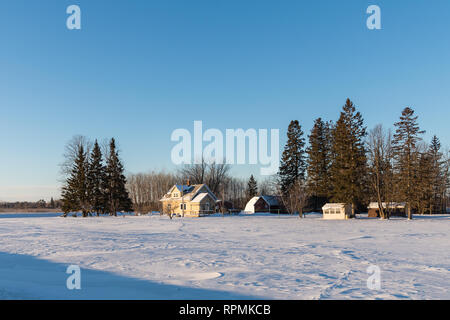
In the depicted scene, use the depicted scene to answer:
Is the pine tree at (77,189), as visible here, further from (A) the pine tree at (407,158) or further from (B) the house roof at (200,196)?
(A) the pine tree at (407,158)

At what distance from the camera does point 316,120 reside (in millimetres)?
58344

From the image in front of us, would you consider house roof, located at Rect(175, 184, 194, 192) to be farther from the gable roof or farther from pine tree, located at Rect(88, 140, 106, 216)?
pine tree, located at Rect(88, 140, 106, 216)

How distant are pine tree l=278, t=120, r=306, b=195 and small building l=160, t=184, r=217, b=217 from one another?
48.1 ft

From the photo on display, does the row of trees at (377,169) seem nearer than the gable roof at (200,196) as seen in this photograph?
Yes

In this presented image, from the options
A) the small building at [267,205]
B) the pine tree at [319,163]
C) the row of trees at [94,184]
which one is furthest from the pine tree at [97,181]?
the pine tree at [319,163]

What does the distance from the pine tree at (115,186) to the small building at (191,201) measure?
6.79 m

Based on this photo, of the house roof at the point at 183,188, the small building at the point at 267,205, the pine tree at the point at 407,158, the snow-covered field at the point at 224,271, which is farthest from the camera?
the small building at the point at 267,205

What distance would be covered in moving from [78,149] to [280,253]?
4783 cm

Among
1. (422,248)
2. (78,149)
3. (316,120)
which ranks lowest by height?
(422,248)

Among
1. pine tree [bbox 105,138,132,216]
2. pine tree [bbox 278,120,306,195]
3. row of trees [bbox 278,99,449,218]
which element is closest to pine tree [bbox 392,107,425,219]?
row of trees [bbox 278,99,449,218]

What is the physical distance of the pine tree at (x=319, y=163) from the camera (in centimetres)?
Answer: 5386
